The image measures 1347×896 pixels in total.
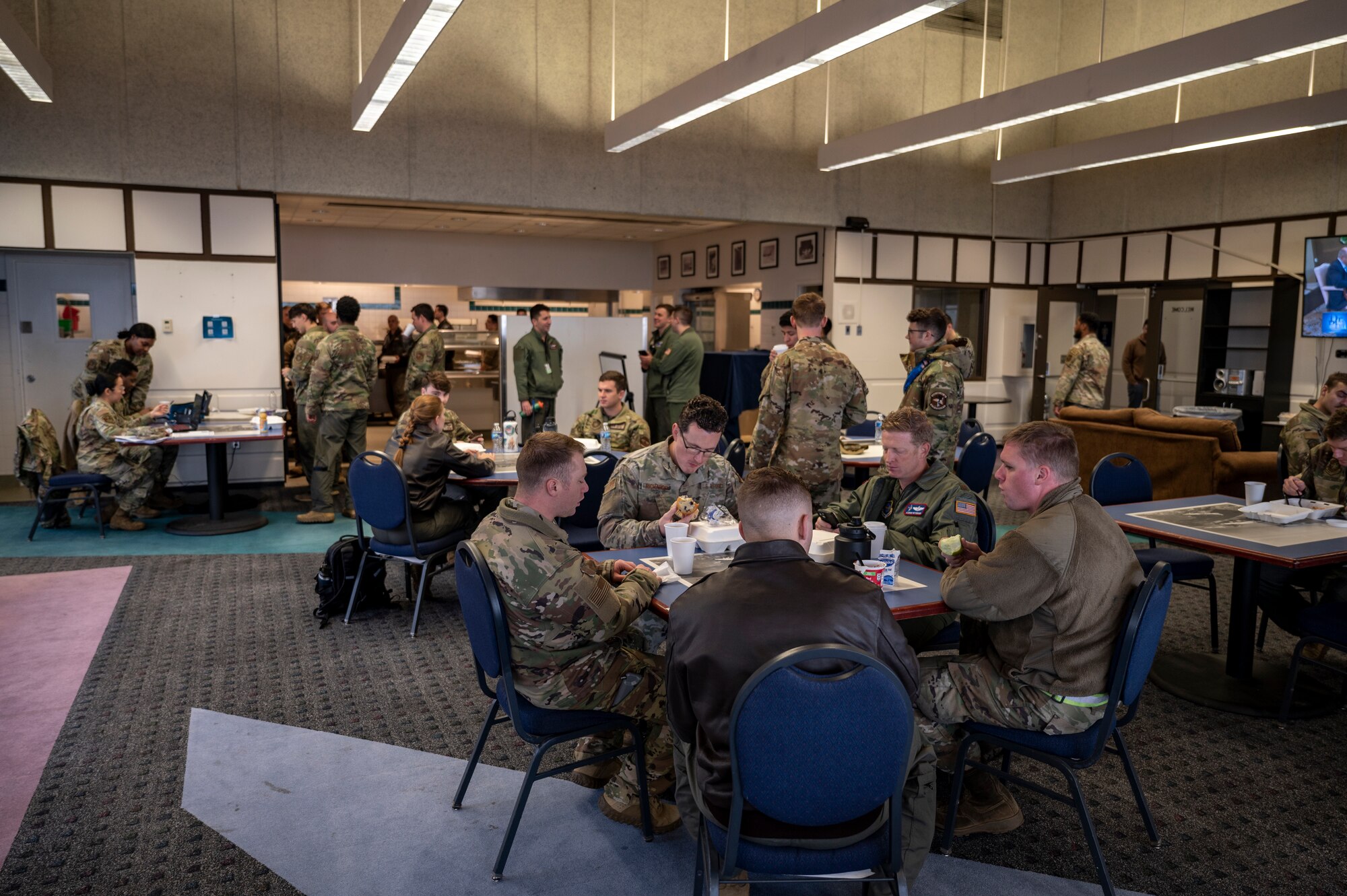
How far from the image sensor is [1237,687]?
4016 millimetres

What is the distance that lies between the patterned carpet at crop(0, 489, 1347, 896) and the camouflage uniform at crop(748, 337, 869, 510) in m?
2.01

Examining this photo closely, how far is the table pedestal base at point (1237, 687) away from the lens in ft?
12.5

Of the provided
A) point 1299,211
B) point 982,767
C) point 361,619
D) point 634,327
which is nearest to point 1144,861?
point 982,767

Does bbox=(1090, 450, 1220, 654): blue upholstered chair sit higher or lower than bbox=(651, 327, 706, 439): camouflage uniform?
lower

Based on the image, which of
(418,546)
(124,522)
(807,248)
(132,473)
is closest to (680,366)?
(807,248)

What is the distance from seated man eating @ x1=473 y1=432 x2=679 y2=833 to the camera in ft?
7.96

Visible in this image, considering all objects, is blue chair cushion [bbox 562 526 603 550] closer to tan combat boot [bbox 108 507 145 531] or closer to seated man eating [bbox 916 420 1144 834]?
seated man eating [bbox 916 420 1144 834]

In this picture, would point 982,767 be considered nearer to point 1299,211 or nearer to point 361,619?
point 361,619

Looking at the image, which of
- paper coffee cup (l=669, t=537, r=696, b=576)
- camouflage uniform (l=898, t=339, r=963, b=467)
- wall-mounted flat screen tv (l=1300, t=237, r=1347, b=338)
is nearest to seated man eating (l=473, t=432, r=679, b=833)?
paper coffee cup (l=669, t=537, r=696, b=576)

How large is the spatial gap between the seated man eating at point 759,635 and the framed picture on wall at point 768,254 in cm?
1028

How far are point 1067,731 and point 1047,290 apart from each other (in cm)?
1069

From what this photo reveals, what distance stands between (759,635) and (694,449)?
1.74 meters

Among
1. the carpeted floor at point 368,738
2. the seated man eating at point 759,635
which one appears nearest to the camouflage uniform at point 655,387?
the carpeted floor at point 368,738

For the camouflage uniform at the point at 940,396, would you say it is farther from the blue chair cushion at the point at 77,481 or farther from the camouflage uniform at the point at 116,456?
the blue chair cushion at the point at 77,481
